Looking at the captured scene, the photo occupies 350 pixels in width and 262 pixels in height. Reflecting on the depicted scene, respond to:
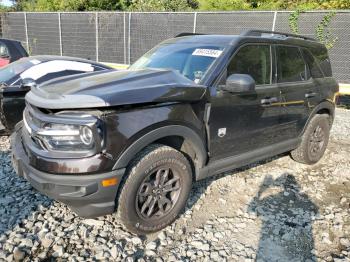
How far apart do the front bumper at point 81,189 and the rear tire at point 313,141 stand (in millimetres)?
3257

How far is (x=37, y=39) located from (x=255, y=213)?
608 inches

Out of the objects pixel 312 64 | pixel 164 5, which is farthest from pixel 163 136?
pixel 164 5

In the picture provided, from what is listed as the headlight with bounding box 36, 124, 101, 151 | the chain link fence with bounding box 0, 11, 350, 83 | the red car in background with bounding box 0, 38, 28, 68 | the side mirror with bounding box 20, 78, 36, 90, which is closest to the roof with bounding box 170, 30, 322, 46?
the headlight with bounding box 36, 124, 101, 151

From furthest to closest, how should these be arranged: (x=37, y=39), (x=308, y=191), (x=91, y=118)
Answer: (x=37, y=39)
(x=308, y=191)
(x=91, y=118)

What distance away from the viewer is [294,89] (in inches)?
173

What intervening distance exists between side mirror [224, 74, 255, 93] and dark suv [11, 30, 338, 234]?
0.01 m

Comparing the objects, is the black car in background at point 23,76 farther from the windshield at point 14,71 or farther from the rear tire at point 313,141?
the rear tire at point 313,141

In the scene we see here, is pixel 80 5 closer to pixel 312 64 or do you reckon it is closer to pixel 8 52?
pixel 8 52

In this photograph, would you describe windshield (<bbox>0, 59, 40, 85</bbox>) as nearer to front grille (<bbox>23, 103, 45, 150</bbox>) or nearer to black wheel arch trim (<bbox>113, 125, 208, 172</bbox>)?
front grille (<bbox>23, 103, 45, 150</bbox>)

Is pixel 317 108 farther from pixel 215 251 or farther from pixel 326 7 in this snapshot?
pixel 326 7

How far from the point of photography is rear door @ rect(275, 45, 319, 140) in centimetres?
425

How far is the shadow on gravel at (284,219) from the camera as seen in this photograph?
3107mm

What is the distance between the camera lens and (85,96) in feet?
8.85

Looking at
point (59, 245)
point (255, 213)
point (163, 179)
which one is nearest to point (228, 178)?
point (255, 213)
